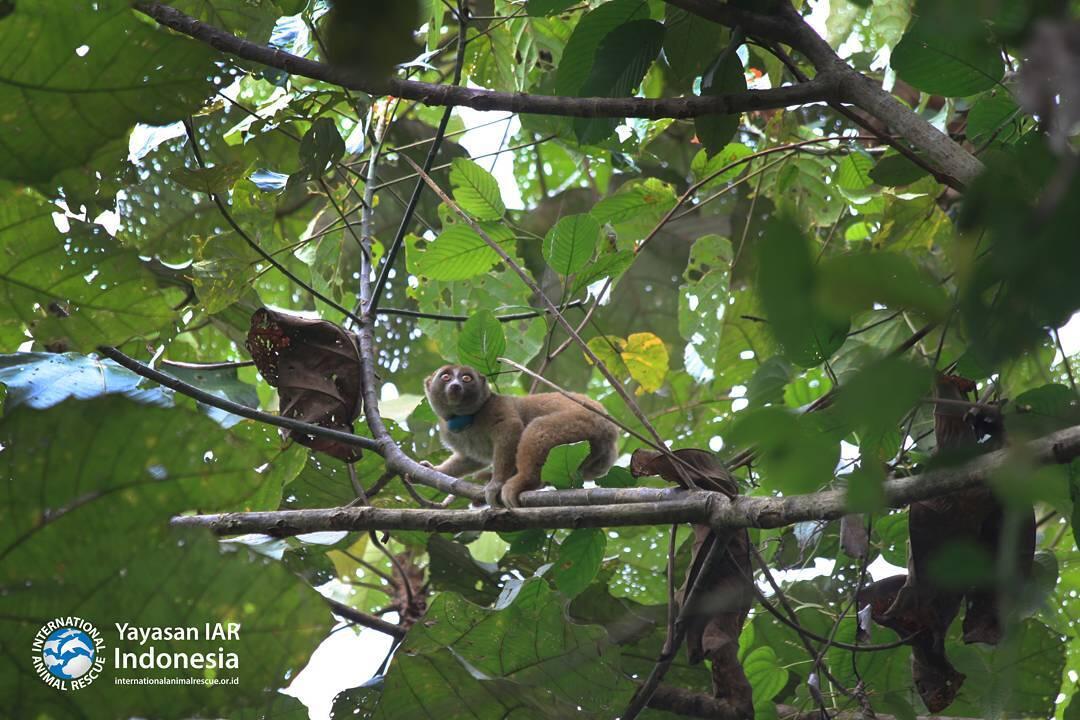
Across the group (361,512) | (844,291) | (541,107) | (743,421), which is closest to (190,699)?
(361,512)

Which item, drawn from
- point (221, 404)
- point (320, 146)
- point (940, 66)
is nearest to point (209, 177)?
point (320, 146)

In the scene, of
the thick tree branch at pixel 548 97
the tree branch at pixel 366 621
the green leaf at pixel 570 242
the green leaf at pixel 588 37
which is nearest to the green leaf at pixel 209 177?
the thick tree branch at pixel 548 97

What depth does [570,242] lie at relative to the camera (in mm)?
2824

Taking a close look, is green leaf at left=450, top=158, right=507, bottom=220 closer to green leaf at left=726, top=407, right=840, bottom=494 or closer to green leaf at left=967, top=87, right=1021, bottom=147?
green leaf at left=967, top=87, right=1021, bottom=147

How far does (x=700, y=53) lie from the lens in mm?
2447

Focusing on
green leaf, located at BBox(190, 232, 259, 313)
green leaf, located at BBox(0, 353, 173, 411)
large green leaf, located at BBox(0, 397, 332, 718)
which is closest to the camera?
large green leaf, located at BBox(0, 397, 332, 718)

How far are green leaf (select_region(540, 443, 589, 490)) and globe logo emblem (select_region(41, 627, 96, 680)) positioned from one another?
4.57ft

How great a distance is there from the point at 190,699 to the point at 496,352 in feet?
5.14

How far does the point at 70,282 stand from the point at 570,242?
1.43 m

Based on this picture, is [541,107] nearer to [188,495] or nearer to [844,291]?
[188,495]

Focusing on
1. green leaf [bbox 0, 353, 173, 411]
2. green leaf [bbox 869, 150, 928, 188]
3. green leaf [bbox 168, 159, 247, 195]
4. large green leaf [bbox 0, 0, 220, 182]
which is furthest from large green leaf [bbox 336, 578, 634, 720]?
large green leaf [bbox 0, 0, 220, 182]

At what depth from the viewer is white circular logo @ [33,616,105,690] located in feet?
4.66

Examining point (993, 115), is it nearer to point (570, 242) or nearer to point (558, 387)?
point (570, 242)

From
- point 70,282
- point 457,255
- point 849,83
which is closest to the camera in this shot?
point 70,282
